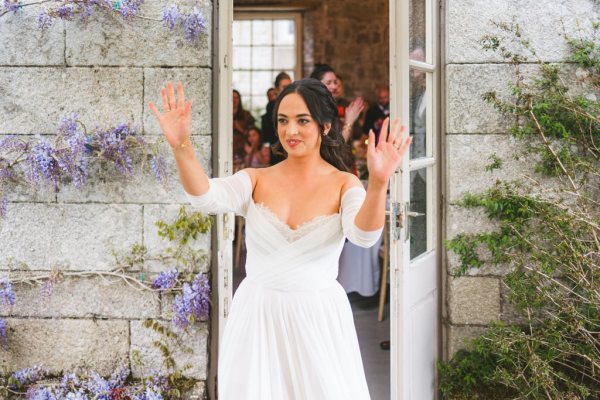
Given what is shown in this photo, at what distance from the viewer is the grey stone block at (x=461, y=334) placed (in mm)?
3625

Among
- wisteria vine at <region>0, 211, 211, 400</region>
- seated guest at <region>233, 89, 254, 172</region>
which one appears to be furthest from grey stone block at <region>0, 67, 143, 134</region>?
seated guest at <region>233, 89, 254, 172</region>

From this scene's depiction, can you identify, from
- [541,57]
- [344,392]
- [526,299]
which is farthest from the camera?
[541,57]

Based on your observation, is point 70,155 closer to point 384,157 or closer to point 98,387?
point 98,387

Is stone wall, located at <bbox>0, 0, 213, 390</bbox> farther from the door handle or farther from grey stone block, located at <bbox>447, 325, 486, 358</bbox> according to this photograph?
grey stone block, located at <bbox>447, 325, 486, 358</bbox>

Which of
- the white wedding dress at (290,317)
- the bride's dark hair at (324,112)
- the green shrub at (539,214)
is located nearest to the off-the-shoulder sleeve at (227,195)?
the white wedding dress at (290,317)

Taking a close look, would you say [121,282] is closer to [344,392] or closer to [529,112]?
[344,392]

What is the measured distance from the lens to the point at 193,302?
11.4ft

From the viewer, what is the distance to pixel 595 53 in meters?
3.52

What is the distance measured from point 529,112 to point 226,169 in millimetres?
1483

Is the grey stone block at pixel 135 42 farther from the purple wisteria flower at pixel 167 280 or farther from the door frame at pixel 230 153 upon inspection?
the purple wisteria flower at pixel 167 280

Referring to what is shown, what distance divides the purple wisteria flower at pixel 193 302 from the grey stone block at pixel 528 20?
1.70 meters

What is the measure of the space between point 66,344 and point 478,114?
232 centimetres

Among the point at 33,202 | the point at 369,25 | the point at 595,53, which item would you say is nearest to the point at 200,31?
the point at 33,202

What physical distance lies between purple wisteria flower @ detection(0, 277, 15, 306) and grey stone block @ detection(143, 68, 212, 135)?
3.27ft
